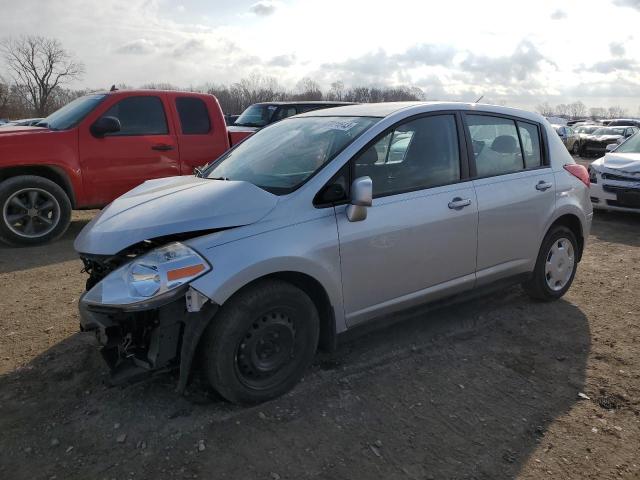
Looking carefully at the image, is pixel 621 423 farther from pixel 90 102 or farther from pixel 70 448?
pixel 90 102

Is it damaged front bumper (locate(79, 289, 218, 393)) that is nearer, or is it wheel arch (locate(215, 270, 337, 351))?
damaged front bumper (locate(79, 289, 218, 393))

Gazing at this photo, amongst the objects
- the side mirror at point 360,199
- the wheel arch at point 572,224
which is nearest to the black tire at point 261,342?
the side mirror at point 360,199

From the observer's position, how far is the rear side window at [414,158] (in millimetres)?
3514

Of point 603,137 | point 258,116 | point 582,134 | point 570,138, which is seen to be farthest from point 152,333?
point 582,134

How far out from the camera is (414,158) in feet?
12.4

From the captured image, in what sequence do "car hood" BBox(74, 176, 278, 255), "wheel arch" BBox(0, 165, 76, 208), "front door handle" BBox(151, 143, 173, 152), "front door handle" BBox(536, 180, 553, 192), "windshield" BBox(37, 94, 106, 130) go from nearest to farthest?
"car hood" BBox(74, 176, 278, 255), "front door handle" BBox(536, 180, 553, 192), "wheel arch" BBox(0, 165, 76, 208), "windshield" BBox(37, 94, 106, 130), "front door handle" BBox(151, 143, 173, 152)

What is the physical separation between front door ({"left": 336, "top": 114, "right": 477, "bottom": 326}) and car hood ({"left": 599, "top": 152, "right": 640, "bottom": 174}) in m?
5.90

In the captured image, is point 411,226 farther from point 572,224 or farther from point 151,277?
point 572,224

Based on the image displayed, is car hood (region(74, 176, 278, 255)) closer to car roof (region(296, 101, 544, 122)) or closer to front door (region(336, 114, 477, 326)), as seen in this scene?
front door (region(336, 114, 477, 326))

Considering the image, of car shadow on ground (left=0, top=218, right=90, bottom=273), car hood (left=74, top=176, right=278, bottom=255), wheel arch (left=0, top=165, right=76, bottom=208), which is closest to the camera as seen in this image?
car hood (left=74, top=176, right=278, bottom=255)

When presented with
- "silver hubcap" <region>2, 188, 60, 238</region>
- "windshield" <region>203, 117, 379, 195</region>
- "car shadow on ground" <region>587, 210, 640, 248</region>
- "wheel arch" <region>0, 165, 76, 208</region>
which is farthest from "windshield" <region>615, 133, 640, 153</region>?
"silver hubcap" <region>2, 188, 60, 238</region>

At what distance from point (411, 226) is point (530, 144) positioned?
1757 mm

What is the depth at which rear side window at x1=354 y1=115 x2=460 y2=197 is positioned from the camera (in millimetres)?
3514

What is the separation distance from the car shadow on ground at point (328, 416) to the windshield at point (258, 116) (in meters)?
8.46
